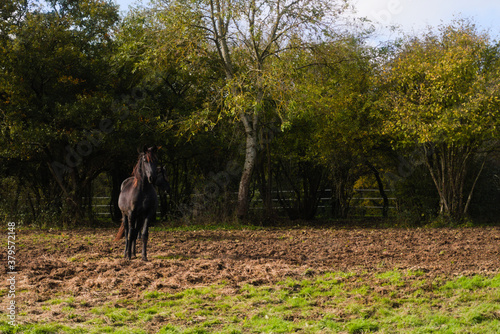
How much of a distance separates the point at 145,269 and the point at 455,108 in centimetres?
1111

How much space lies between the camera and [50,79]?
16859mm

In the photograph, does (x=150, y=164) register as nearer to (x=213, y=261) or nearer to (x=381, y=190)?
(x=213, y=261)

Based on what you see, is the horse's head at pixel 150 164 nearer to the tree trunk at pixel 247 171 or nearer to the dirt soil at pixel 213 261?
the dirt soil at pixel 213 261

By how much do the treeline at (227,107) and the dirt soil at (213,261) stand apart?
464 cm

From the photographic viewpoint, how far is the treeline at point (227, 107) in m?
15.9

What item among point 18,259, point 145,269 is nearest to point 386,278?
point 145,269

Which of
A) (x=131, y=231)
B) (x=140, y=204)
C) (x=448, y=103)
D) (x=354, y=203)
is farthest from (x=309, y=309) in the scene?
(x=354, y=203)

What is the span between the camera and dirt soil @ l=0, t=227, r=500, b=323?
23.0 feet

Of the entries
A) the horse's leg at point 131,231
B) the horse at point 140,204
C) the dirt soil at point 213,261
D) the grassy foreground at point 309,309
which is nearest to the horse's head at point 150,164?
the horse at point 140,204

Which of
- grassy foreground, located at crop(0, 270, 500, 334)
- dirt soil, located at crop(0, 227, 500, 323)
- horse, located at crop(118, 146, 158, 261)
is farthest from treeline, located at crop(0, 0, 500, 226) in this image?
grassy foreground, located at crop(0, 270, 500, 334)

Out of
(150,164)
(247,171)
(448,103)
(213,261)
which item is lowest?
(213,261)

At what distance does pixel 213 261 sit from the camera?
884 cm

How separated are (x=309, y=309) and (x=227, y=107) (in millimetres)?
12894

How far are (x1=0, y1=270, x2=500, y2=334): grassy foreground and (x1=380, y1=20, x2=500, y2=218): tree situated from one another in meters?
9.36
